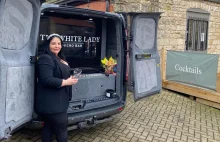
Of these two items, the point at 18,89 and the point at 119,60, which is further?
the point at 119,60

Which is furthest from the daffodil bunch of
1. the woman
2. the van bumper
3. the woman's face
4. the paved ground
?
the woman's face

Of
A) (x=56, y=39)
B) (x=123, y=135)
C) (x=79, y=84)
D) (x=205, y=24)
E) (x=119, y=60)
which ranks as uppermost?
A: (x=205, y=24)

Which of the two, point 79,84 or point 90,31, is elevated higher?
point 90,31

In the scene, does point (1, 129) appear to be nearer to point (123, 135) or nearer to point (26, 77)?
point (26, 77)

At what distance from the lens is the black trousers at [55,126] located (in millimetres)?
2854

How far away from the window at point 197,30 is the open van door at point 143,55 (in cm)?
568

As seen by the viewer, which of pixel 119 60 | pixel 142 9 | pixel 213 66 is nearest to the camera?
pixel 119 60

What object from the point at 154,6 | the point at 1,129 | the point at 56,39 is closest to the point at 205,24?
the point at 154,6

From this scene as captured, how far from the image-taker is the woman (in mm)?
2702

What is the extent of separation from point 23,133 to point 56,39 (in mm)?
2010

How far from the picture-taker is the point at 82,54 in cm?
416

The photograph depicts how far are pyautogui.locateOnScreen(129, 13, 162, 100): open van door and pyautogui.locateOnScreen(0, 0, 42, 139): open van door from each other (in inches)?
70.8

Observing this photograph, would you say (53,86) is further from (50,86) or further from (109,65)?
(109,65)

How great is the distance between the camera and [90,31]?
421cm
